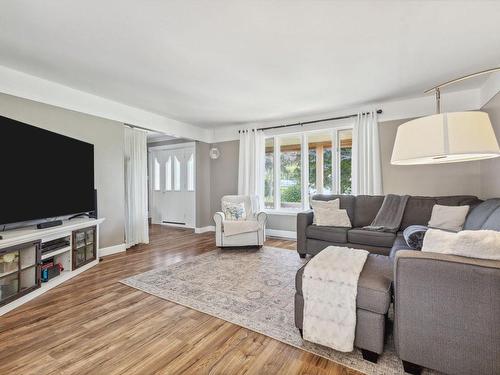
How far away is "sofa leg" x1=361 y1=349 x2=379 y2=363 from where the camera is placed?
4.91 feet

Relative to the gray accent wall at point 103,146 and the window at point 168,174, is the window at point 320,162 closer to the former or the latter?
the gray accent wall at point 103,146

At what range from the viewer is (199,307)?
2203 millimetres

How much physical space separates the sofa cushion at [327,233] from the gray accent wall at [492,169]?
69.7 inches

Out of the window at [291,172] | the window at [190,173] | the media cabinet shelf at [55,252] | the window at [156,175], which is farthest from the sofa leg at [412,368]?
the window at [156,175]

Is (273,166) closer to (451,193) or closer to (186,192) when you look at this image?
(186,192)

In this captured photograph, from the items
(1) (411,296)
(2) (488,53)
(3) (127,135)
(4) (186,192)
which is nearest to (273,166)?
(4) (186,192)

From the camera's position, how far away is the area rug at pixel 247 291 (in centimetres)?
162

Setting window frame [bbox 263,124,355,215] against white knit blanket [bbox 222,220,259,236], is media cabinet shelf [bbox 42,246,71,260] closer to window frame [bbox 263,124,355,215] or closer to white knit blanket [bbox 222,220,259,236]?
white knit blanket [bbox 222,220,259,236]

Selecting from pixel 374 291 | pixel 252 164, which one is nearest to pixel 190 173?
pixel 252 164

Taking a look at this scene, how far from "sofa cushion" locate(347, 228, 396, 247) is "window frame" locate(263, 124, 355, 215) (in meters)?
1.30

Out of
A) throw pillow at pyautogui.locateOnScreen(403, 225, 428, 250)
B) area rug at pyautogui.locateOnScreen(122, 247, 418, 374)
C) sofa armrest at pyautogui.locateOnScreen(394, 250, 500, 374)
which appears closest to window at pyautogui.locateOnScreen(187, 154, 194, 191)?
area rug at pyautogui.locateOnScreen(122, 247, 418, 374)

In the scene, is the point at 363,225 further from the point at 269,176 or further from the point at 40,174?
the point at 40,174

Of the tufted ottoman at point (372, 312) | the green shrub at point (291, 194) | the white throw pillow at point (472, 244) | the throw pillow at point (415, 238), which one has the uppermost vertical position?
the green shrub at point (291, 194)

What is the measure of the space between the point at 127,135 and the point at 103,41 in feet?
7.68
